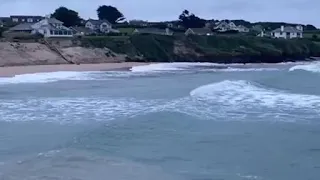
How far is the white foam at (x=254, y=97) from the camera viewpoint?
21969 millimetres

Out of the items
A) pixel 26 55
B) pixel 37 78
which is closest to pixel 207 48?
pixel 26 55

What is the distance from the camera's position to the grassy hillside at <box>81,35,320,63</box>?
213 feet

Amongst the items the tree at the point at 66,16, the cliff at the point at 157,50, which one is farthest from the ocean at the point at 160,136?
the tree at the point at 66,16

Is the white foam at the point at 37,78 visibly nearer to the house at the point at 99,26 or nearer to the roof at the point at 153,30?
the roof at the point at 153,30

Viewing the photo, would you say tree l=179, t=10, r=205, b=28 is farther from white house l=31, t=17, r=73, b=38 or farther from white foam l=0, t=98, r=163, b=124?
white foam l=0, t=98, r=163, b=124

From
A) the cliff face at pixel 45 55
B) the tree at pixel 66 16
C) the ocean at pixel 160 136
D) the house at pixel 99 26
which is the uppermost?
the tree at pixel 66 16

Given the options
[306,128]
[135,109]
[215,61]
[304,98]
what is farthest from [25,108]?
[215,61]

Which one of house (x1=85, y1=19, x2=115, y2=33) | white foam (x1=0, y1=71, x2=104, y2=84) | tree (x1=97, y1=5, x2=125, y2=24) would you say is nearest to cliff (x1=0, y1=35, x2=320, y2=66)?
white foam (x1=0, y1=71, x2=104, y2=84)

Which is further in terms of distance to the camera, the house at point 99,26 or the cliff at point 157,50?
the house at point 99,26

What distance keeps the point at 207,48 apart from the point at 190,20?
3148cm

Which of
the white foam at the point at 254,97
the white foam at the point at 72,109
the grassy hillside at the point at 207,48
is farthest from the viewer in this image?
the grassy hillside at the point at 207,48

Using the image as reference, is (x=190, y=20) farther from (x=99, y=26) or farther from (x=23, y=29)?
(x=23, y=29)

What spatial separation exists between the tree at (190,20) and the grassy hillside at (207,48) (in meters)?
23.9

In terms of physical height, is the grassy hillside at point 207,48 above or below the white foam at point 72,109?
above
